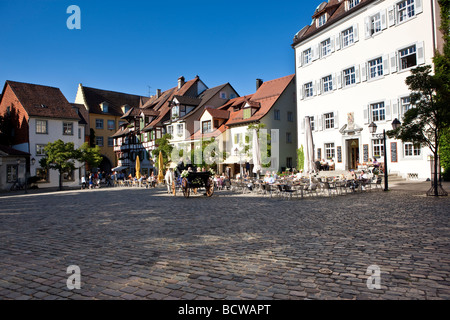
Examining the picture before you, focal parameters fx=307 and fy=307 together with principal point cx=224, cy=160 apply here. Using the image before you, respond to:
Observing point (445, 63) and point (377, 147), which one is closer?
point (445, 63)

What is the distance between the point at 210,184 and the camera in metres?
17.6

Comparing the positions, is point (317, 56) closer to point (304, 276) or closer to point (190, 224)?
point (190, 224)

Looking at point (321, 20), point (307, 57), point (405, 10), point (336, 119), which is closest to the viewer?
point (405, 10)

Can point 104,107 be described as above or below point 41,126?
above

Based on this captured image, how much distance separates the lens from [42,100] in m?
38.8

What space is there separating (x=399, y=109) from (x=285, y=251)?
22460 mm

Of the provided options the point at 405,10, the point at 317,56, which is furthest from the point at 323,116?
the point at 405,10

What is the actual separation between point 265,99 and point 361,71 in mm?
13253

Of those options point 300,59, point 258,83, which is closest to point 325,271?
point 300,59

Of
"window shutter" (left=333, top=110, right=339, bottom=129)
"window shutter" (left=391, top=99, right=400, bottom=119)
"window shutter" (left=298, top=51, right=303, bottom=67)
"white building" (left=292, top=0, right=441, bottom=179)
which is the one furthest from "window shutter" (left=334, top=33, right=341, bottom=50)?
"window shutter" (left=391, top=99, right=400, bottom=119)

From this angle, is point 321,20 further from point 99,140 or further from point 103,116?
point 99,140

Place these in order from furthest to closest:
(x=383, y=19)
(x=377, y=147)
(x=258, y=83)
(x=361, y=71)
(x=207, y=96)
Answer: (x=207, y=96) → (x=258, y=83) → (x=361, y=71) → (x=377, y=147) → (x=383, y=19)

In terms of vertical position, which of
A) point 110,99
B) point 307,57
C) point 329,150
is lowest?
point 329,150

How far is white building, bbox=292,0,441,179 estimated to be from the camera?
74.0 ft
